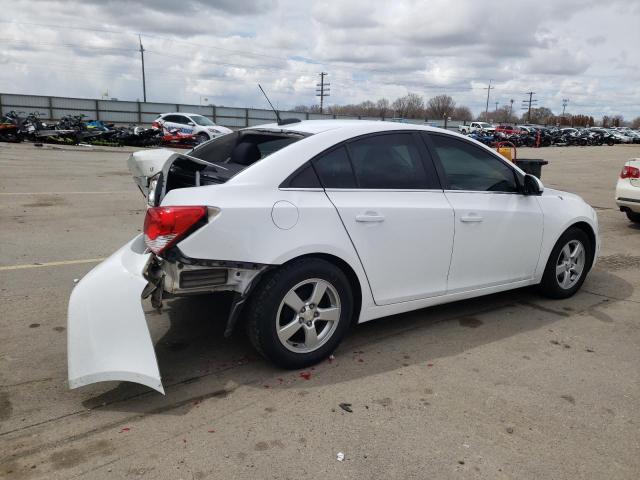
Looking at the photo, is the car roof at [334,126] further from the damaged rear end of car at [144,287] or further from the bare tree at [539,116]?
the bare tree at [539,116]

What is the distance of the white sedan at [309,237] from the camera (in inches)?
121

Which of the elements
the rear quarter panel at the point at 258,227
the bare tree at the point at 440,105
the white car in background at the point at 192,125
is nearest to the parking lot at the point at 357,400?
the rear quarter panel at the point at 258,227

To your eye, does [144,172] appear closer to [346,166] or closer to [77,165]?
[346,166]

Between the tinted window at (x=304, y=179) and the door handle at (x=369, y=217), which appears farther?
the door handle at (x=369, y=217)

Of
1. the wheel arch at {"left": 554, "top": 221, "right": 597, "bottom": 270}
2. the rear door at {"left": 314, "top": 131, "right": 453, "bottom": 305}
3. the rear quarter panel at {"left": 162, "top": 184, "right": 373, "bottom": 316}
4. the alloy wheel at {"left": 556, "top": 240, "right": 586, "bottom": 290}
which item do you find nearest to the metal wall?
the wheel arch at {"left": 554, "top": 221, "right": 597, "bottom": 270}

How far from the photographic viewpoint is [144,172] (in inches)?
156

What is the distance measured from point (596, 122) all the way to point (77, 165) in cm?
13331

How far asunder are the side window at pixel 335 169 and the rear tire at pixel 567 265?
2.34 m

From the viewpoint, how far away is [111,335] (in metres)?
3.03

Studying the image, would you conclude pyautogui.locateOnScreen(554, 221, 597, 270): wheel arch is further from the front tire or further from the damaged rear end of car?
the damaged rear end of car

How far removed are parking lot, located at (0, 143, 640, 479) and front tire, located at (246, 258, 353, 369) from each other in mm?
161

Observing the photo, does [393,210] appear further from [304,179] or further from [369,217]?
[304,179]

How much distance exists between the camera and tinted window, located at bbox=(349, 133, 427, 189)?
3.70 metres

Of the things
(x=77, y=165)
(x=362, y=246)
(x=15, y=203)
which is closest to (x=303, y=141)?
(x=362, y=246)
